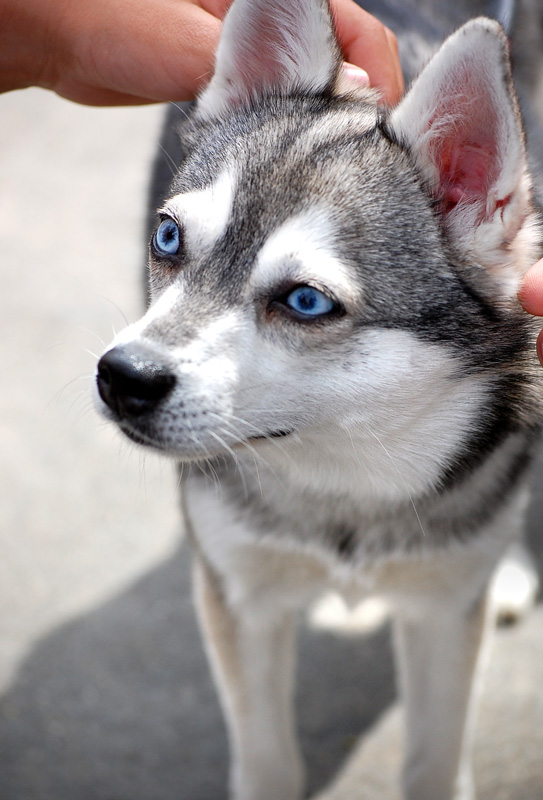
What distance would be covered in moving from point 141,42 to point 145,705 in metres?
2.06

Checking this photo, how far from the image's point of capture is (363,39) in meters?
1.95

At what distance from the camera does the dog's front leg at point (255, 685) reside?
2.22 m

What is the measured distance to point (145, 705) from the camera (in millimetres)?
2662

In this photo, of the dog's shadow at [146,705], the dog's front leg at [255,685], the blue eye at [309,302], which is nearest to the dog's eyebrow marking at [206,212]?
the blue eye at [309,302]

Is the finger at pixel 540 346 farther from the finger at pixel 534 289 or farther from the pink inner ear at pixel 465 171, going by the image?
the pink inner ear at pixel 465 171

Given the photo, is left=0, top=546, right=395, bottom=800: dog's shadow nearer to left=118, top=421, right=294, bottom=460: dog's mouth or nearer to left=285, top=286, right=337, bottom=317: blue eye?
left=118, top=421, right=294, bottom=460: dog's mouth

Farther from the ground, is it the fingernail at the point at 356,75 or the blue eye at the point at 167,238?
the fingernail at the point at 356,75

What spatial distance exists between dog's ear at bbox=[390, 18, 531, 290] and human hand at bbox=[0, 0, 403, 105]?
1.43ft

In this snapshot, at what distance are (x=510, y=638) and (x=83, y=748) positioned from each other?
1.55 metres

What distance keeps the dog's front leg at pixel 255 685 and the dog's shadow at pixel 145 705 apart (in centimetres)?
20

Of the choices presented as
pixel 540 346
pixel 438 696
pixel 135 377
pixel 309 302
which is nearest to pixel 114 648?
pixel 438 696

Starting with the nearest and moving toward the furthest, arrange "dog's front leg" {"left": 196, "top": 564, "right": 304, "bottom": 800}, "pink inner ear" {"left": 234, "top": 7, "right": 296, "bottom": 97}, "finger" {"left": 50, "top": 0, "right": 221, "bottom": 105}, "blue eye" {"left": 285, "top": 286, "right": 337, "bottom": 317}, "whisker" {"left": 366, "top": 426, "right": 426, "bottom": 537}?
"blue eye" {"left": 285, "top": 286, "right": 337, "bottom": 317} < "whisker" {"left": 366, "top": 426, "right": 426, "bottom": 537} < "pink inner ear" {"left": 234, "top": 7, "right": 296, "bottom": 97} < "finger" {"left": 50, "top": 0, "right": 221, "bottom": 105} < "dog's front leg" {"left": 196, "top": 564, "right": 304, "bottom": 800}

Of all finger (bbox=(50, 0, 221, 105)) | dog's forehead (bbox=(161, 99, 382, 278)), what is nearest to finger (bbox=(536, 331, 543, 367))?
dog's forehead (bbox=(161, 99, 382, 278))

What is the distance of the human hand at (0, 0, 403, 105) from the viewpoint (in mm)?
1938
